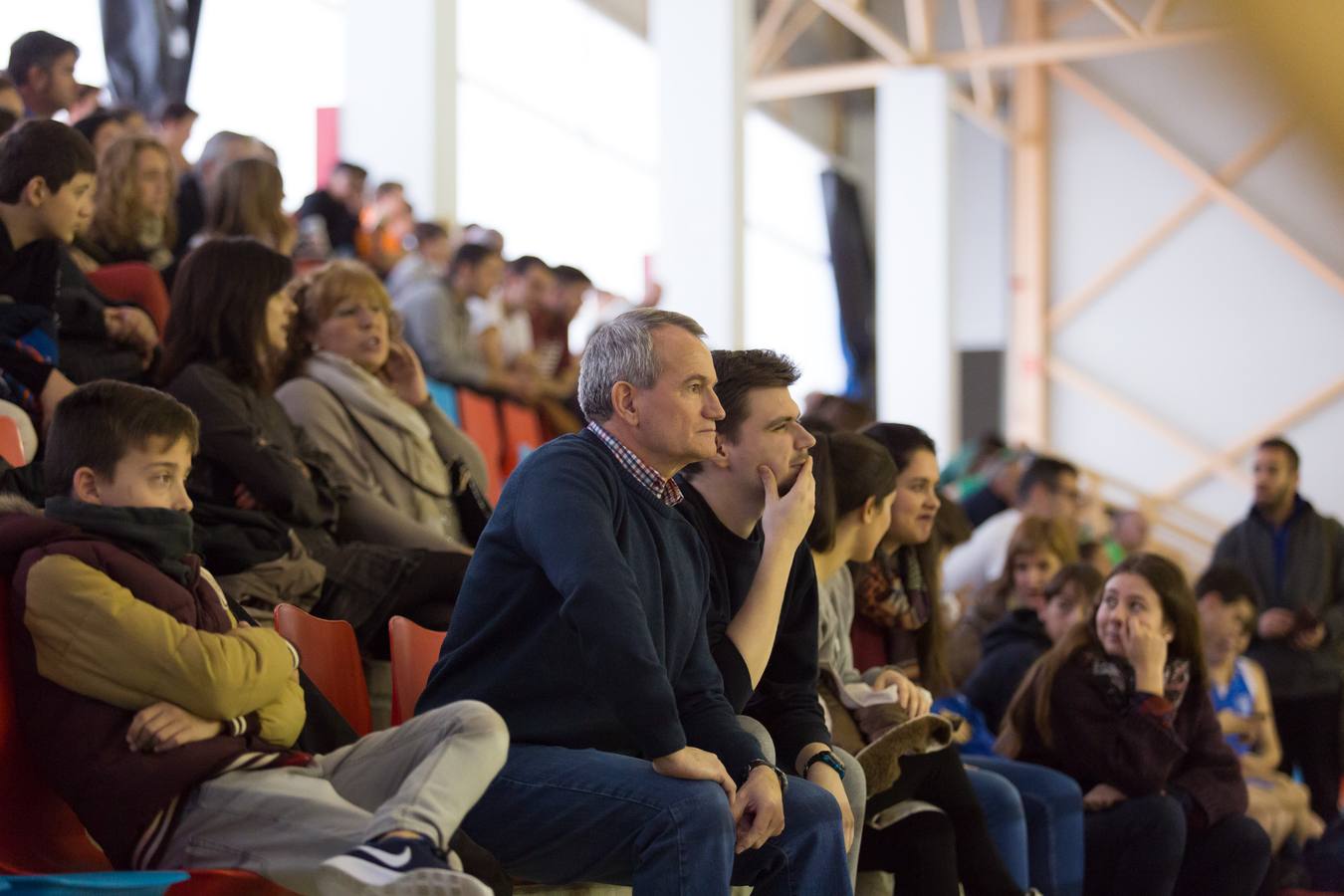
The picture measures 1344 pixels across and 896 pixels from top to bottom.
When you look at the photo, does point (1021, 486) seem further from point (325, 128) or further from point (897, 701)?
point (325, 128)

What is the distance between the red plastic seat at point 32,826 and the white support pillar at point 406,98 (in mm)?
4734

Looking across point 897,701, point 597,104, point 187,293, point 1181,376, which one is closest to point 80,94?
point 187,293

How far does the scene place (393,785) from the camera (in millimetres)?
1862

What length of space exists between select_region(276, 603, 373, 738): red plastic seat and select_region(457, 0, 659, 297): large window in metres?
5.97

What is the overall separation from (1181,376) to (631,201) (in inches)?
216

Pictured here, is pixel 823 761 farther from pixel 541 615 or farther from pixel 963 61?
pixel 963 61

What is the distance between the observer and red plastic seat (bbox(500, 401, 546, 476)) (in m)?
5.47

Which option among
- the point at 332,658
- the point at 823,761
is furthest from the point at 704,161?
the point at 823,761

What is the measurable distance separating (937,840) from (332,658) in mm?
→ 1031

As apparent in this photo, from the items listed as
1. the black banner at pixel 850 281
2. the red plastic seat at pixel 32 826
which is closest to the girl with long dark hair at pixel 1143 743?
the red plastic seat at pixel 32 826

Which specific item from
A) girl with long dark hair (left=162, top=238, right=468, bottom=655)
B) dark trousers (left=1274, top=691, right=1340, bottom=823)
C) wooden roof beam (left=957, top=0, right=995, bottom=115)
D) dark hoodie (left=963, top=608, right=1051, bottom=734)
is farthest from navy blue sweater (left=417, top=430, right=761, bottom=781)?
wooden roof beam (left=957, top=0, right=995, bottom=115)

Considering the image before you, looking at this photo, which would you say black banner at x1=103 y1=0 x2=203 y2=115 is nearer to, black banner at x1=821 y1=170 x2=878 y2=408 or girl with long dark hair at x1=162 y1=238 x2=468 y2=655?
girl with long dark hair at x1=162 y1=238 x2=468 y2=655

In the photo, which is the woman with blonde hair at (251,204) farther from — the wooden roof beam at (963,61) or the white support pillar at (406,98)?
the wooden roof beam at (963,61)

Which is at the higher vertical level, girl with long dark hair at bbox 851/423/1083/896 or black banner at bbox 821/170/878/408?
black banner at bbox 821/170/878/408
